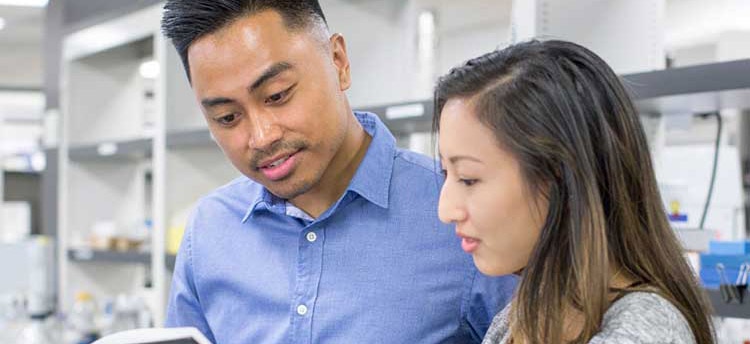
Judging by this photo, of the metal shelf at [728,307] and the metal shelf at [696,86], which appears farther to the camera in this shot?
the metal shelf at [728,307]

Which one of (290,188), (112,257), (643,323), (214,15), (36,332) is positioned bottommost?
(36,332)

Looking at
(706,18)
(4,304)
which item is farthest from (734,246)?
(706,18)

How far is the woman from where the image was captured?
0.86m

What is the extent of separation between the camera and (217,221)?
1.37m

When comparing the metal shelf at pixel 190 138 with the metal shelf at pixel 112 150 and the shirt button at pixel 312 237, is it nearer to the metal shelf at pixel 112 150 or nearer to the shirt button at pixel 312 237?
the metal shelf at pixel 112 150

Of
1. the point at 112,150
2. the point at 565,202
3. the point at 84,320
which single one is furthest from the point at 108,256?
the point at 565,202

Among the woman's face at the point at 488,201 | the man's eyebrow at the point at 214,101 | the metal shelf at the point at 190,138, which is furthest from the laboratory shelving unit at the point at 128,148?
the woman's face at the point at 488,201

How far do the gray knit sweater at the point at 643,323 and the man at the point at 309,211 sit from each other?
14.6 inches

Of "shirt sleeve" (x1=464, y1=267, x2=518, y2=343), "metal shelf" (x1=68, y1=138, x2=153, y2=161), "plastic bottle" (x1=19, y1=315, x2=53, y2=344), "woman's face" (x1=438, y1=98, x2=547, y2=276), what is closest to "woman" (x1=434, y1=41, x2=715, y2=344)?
"woman's face" (x1=438, y1=98, x2=547, y2=276)

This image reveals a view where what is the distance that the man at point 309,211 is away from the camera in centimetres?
114

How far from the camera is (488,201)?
892 millimetres

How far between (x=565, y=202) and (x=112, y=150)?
2328 millimetres

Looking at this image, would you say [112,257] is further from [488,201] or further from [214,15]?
[488,201]

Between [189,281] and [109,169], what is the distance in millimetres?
2100
